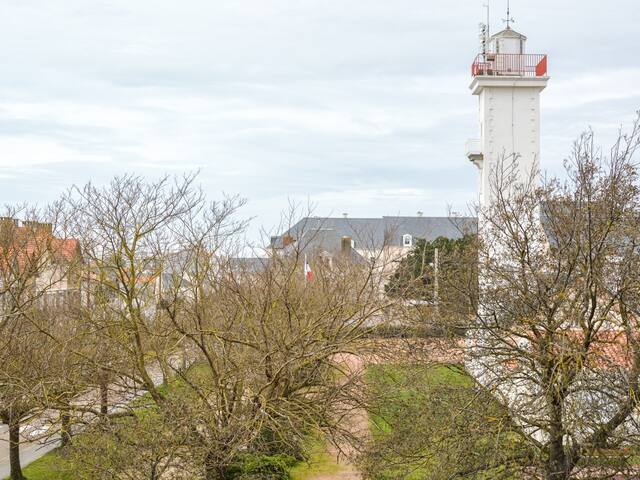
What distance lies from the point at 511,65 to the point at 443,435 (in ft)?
68.2

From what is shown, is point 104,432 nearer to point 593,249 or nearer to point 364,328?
point 364,328

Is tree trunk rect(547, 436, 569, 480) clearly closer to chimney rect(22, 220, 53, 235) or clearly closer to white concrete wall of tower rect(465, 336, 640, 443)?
white concrete wall of tower rect(465, 336, 640, 443)

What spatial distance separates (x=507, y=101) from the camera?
30406 millimetres

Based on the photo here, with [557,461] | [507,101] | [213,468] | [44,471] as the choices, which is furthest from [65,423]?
[507,101]

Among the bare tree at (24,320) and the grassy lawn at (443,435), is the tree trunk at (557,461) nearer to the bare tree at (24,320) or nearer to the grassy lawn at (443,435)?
the grassy lawn at (443,435)

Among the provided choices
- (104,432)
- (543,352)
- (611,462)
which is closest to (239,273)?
(104,432)

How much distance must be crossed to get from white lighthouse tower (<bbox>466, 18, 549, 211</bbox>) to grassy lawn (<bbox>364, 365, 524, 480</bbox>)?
52.4 ft

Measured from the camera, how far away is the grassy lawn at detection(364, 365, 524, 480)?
41.2ft

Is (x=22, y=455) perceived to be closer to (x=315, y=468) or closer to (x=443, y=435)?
(x=315, y=468)

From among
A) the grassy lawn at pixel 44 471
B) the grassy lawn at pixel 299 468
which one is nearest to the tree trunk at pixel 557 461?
the grassy lawn at pixel 299 468

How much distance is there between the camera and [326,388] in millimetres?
16484

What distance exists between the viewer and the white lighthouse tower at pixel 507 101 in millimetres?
30016

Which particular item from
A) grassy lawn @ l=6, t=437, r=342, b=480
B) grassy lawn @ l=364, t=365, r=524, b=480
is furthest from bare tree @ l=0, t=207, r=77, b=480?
grassy lawn @ l=364, t=365, r=524, b=480

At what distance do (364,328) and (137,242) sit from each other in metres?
4.84
